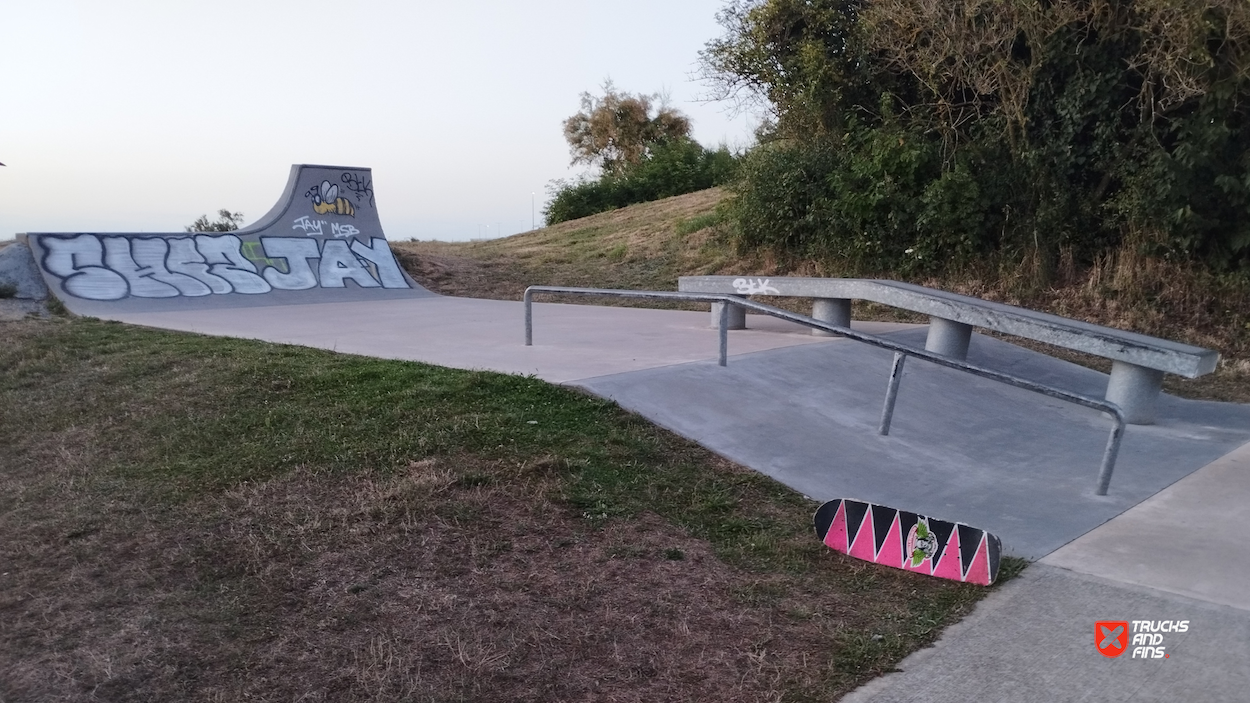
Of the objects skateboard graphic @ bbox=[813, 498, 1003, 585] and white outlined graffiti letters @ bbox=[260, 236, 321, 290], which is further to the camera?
white outlined graffiti letters @ bbox=[260, 236, 321, 290]

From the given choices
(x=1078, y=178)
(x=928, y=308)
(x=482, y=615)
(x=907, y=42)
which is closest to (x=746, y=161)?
(x=907, y=42)

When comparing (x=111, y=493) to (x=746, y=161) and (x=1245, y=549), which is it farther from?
(x=746, y=161)

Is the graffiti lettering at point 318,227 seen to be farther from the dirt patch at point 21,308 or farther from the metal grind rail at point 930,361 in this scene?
the metal grind rail at point 930,361

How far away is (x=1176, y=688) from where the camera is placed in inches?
136

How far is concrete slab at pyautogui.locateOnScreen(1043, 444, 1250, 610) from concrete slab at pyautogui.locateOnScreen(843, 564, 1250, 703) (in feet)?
0.70

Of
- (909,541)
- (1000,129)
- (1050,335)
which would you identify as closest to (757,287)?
(1050,335)

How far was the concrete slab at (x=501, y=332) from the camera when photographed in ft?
25.9

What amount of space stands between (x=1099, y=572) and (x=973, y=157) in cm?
1033

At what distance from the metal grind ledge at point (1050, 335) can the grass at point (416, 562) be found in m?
3.54

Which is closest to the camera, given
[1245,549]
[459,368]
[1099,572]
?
[1099,572]

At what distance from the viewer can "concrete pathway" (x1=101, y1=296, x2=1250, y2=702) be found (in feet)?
12.1

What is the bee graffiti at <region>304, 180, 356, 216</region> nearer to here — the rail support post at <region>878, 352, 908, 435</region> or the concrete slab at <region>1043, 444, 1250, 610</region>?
the rail support post at <region>878, 352, 908, 435</region>

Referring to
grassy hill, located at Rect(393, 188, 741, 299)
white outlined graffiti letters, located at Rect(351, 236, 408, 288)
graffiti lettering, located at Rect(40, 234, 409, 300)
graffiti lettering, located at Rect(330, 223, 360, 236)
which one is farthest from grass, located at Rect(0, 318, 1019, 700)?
graffiti lettering, located at Rect(330, 223, 360, 236)

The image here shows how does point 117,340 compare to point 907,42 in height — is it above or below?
below
